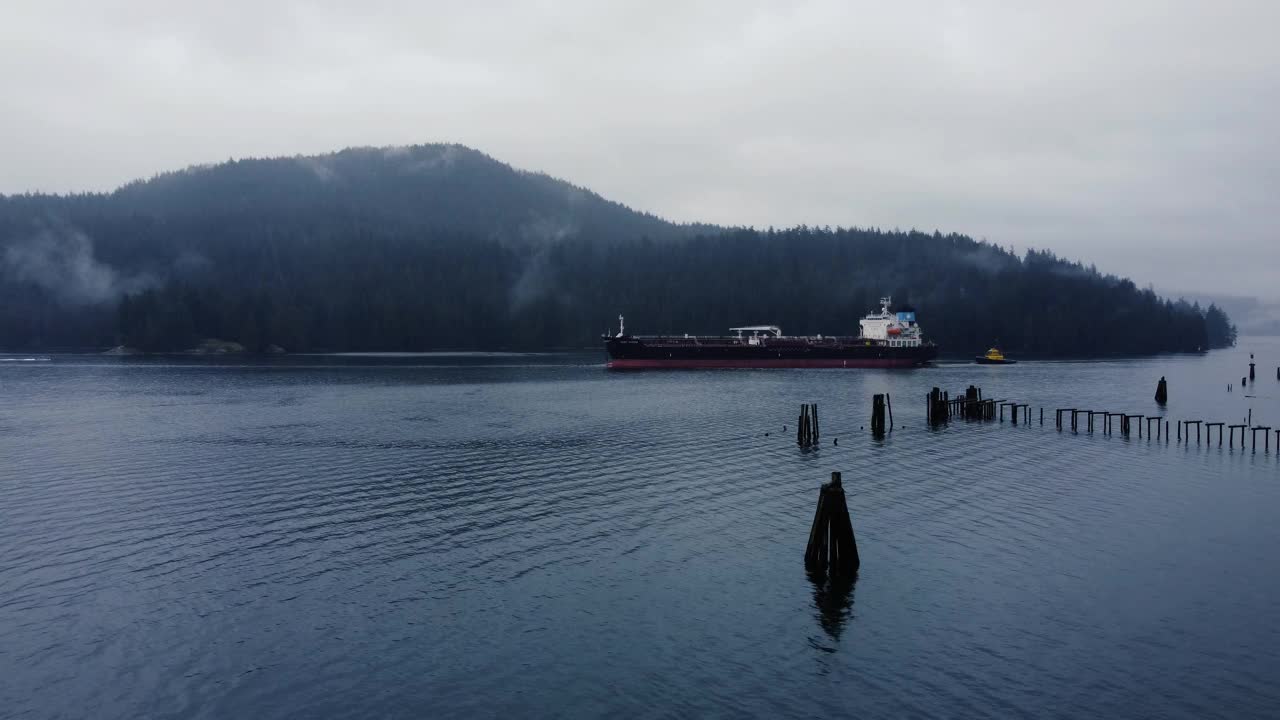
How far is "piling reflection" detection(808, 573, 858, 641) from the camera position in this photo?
67.7 feet

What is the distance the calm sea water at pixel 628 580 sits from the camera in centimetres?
1705

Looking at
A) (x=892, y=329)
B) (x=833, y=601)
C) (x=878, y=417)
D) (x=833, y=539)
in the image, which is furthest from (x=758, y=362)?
(x=833, y=601)

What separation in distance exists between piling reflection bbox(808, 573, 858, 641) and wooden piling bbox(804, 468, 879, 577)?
1.38 ft

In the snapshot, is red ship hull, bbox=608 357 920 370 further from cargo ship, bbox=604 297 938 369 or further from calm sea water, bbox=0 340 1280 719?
calm sea water, bbox=0 340 1280 719

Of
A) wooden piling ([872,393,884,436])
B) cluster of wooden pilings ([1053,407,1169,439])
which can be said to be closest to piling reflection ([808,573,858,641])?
wooden piling ([872,393,884,436])

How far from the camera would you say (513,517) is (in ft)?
104

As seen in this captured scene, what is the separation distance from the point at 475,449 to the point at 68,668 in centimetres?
3300

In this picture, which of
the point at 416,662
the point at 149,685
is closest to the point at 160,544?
the point at 149,685

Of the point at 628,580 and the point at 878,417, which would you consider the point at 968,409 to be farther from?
the point at 628,580

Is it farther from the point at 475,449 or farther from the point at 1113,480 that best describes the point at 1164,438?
the point at 475,449

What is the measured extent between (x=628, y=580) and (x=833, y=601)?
6.09 meters

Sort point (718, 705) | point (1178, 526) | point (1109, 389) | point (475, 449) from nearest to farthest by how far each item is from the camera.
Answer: point (718, 705)
point (1178, 526)
point (475, 449)
point (1109, 389)

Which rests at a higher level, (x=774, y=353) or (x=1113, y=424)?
(x=774, y=353)

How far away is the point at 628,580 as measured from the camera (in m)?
24.0
